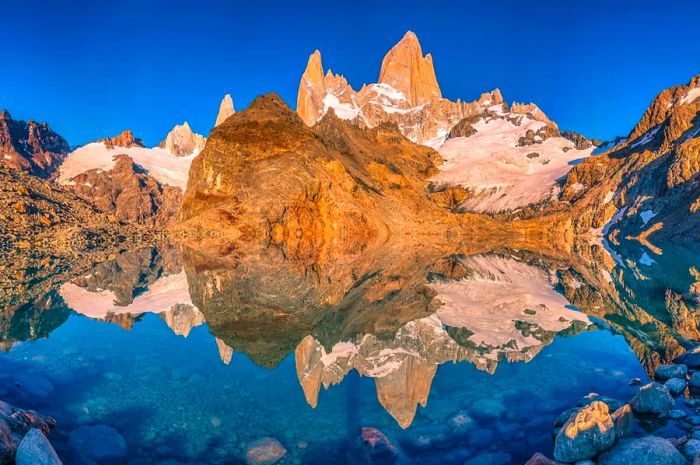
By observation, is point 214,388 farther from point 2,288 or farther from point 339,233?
point 339,233

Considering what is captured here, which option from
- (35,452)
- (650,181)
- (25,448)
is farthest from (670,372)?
(650,181)

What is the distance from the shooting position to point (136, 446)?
332 inches

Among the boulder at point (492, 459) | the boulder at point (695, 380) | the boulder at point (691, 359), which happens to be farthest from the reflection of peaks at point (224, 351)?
the boulder at point (691, 359)

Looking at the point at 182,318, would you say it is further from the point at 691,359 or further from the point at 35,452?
the point at 691,359

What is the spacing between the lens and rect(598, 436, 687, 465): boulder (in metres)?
7.04

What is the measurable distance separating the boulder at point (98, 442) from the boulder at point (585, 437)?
8095 mm

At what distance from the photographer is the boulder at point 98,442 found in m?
8.02

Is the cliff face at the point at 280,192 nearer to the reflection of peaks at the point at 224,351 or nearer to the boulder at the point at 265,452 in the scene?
the reflection of peaks at the point at 224,351

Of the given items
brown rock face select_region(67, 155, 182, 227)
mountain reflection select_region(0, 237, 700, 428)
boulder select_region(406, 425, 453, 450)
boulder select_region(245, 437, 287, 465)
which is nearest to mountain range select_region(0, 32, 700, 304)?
mountain reflection select_region(0, 237, 700, 428)

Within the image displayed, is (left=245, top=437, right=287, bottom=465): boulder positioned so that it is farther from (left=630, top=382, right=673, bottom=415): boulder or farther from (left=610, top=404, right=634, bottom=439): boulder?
(left=630, top=382, right=673, bottom=415): boulder

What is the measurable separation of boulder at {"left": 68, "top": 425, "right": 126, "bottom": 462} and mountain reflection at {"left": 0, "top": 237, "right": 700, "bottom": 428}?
4.14 meters

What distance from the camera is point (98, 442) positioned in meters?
8.40

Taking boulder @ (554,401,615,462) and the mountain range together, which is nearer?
boulder @ (554,401,615,462)

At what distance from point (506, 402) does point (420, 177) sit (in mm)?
170596
